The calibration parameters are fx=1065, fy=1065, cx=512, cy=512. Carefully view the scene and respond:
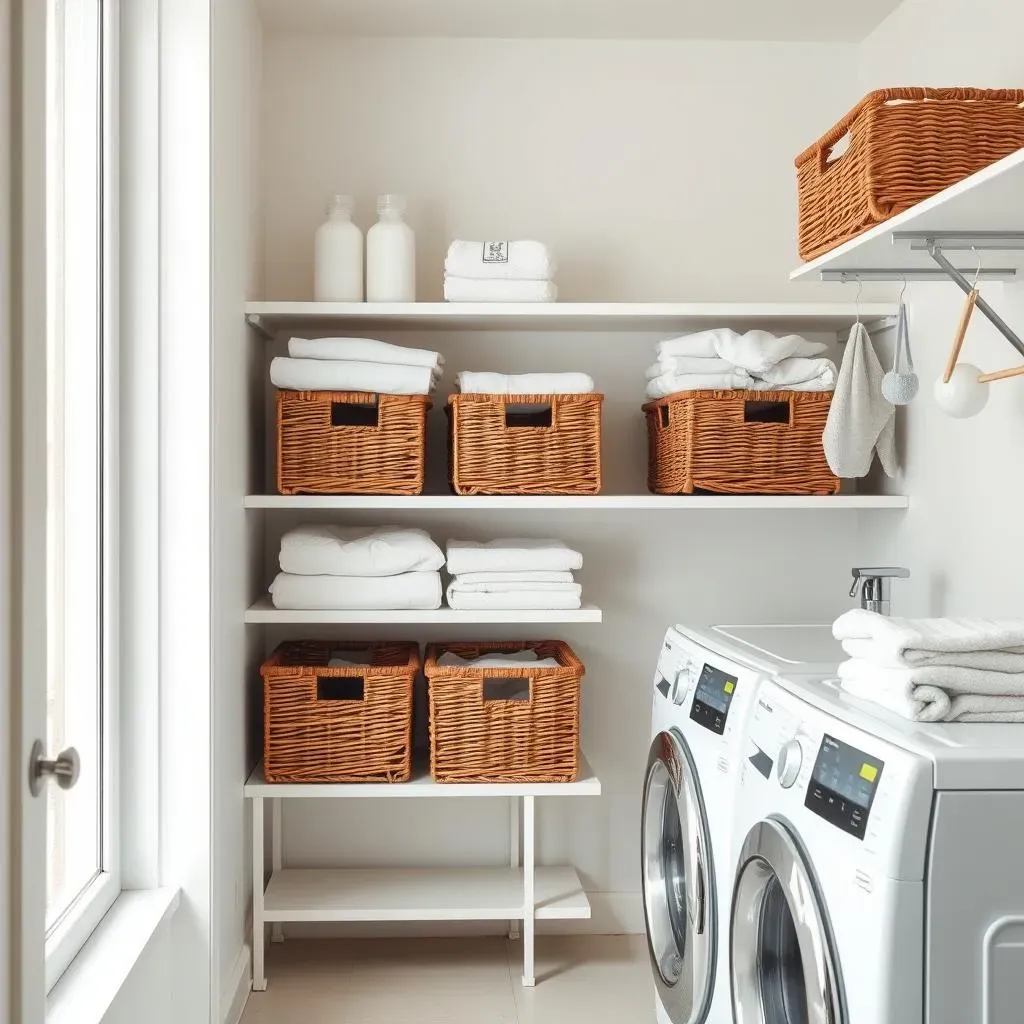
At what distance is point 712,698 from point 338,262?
1326 mm

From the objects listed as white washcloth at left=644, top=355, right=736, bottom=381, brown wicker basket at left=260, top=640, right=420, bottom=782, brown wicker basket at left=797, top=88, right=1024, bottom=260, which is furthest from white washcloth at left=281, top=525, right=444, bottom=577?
brown wicker basket at left=797, top=88, right=1024, bottom=260

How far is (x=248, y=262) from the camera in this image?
245 cm

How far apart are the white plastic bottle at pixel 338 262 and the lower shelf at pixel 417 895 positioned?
140cm

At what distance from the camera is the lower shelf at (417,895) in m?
2.44

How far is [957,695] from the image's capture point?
1385 mm

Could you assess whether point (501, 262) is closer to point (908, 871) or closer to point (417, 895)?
point (417, 895)

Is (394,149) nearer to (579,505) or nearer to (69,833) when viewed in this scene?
(579,505)

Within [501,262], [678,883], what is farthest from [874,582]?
[501,262]

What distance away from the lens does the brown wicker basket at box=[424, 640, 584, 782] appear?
7.84ft

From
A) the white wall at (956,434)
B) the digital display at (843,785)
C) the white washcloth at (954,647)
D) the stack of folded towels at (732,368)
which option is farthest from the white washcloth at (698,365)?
the digital display at (843,785)

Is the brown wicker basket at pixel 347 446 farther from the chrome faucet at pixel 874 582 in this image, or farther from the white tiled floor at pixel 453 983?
the white tiled floor at pixel 453 983

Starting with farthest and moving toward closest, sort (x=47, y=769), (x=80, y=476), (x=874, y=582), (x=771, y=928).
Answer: (x=874, y=582), (x=80, y=476), (x=771, y=928), (x=47, y=769)

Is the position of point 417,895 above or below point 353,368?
below

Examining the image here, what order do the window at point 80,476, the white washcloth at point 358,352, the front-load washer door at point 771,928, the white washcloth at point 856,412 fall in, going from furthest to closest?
the white washcloth at point 358,352, the white washcloth at point 856,412, the window at point 80,476, the front-load washer door at point 771,928
